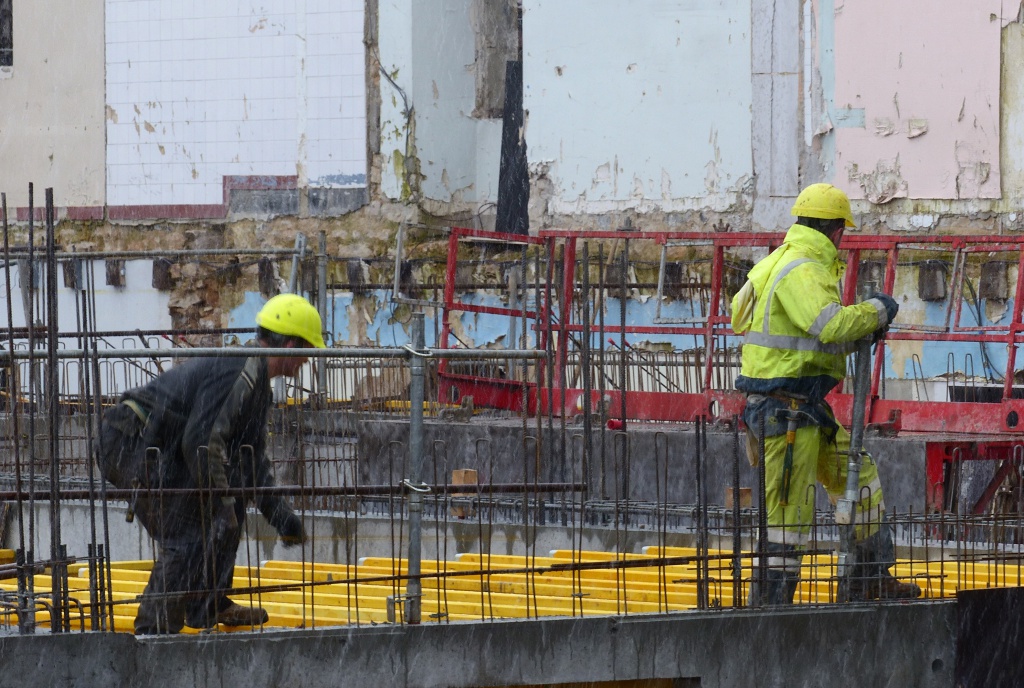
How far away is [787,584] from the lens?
6.29 meters

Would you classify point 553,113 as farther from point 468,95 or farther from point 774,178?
point 774,178

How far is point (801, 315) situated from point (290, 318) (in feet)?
7.15

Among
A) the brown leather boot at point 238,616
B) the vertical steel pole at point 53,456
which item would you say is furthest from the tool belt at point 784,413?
the vertical steel pole at point 53,456

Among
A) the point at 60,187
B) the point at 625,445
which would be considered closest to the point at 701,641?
the point at 625,445

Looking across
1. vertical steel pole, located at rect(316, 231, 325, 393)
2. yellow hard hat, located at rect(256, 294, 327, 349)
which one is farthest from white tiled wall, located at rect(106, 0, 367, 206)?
yellow hard hat, located at rect(256, 294, 327, 349)

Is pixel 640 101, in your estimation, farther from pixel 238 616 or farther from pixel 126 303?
pixel 238 616

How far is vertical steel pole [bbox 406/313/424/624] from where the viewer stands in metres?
5.80

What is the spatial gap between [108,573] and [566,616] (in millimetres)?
1802

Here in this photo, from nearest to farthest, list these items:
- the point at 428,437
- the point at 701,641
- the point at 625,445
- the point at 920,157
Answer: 1. the point at 701,641
2. the point at 625,445
3. the point at 428,437
4. the point at 920,157

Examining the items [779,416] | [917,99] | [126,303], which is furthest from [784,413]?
[126,303]

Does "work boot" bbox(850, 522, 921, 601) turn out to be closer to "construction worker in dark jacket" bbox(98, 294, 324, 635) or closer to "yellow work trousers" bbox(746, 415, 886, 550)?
"yellow work trousers" bbox(746, 415, 886, 550)

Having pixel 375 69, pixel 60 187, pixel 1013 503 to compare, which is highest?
pixel 375 69

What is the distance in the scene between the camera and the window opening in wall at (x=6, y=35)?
2064 cm

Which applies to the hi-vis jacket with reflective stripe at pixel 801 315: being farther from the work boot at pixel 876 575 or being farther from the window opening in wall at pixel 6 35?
the window opening in wall at pixel 6 35
